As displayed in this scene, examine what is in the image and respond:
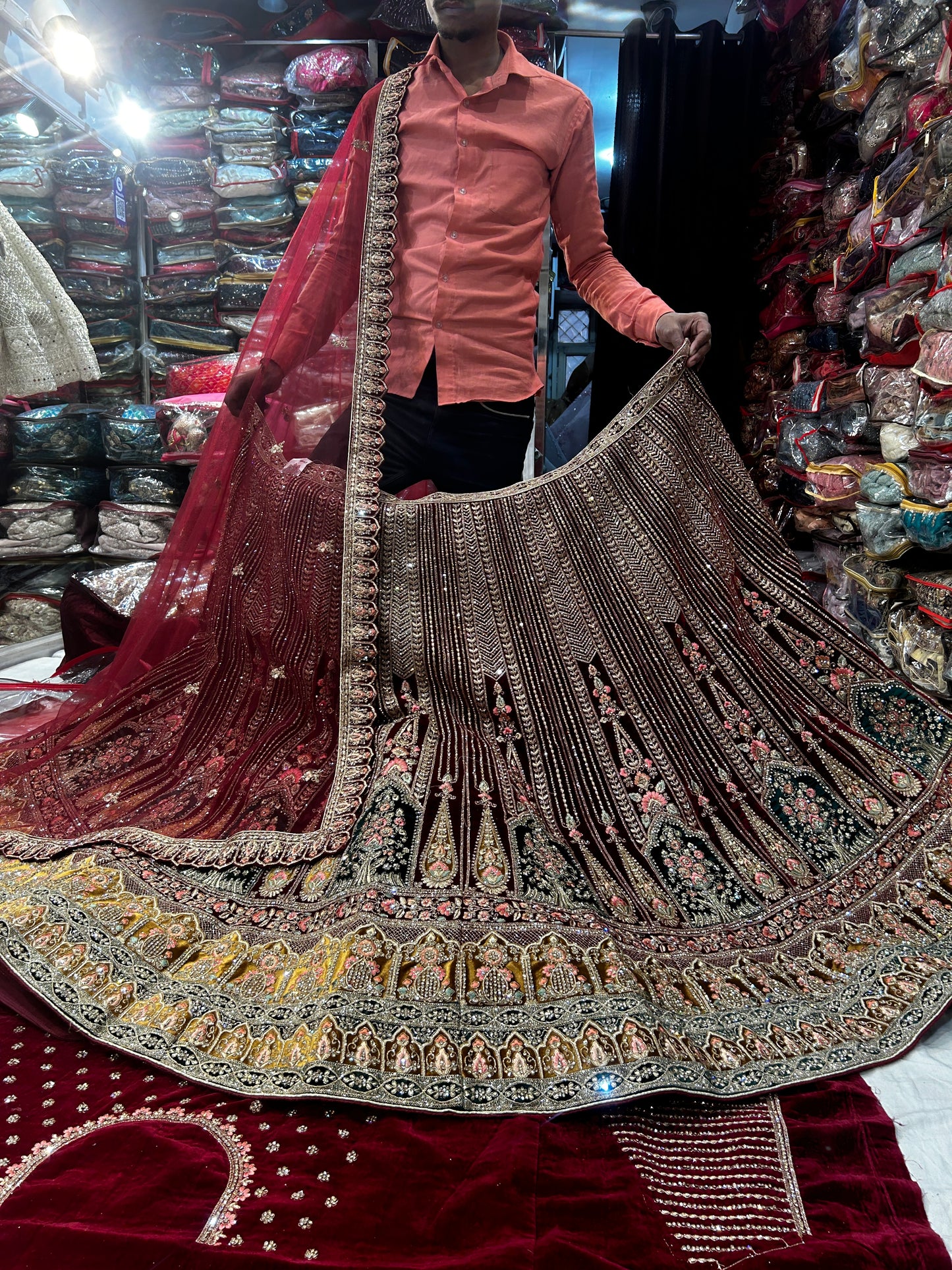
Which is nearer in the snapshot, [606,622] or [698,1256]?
[698,1256]

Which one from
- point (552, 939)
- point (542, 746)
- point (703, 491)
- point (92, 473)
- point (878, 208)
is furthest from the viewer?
point (92, 473)

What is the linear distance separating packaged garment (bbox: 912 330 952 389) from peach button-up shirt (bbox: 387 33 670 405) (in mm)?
662

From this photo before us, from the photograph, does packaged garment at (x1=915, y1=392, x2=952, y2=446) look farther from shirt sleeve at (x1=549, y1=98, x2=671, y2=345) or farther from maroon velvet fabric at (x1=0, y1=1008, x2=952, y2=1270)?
maroon velvet fabric at (x1=0, y1=1008, x2=952, y2=1270)

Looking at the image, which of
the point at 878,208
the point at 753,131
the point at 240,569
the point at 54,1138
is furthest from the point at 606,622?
the point at 753,131

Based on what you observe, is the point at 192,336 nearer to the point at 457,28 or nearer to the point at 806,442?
the point at 457,28

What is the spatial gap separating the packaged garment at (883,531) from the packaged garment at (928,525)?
61 mm

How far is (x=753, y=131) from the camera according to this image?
273cm

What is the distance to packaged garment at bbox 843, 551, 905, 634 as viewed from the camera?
1.98 m

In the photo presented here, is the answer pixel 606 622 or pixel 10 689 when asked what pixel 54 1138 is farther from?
pixel 10 689

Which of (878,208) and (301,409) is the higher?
(878,208)

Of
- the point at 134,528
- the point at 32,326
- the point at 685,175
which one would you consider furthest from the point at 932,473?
the point at 134,528

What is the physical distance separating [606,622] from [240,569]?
2.30 feet

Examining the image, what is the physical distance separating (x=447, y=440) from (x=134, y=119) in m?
2.61

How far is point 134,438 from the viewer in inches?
113
